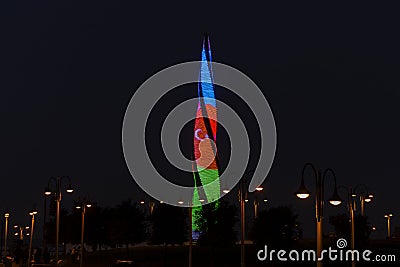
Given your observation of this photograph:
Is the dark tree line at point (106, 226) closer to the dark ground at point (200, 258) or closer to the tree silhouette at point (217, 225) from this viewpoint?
the dark ground at point (200, 258)

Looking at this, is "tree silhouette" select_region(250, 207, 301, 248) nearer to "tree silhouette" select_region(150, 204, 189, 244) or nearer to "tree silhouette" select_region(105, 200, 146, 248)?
"tree silhouette" select_region(150, 204, 189, 244)

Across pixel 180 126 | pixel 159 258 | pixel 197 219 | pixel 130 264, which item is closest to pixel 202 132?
pixel 180 126

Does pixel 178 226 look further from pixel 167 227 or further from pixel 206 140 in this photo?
pixel 206 140

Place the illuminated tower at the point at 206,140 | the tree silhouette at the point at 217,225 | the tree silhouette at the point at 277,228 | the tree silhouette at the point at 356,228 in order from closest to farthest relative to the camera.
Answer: the tree silhouette at the point at 277,228
the tree silhouette at the point at 217,225
the tree silhouette at the point at 356,228
the illuminated tower at the point at 206,140

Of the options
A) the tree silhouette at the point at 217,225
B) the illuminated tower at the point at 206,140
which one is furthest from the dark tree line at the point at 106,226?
the illuminated tower at the point at 206,140

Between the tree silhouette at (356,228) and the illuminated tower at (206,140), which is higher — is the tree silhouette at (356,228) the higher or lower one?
the lower one

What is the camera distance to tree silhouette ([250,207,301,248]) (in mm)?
60406

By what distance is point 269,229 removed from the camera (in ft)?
199

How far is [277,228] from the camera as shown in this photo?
60750 mm

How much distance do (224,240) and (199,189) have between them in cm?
4655

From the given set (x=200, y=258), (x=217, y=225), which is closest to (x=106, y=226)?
(x=200, y=258)

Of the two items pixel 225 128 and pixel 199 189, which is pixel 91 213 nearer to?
pixel 199 189

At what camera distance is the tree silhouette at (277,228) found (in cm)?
6041

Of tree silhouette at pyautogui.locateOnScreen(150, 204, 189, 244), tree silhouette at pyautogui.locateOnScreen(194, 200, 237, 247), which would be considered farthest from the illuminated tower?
tree silhouette at pyautogui.locateOnScreen(194, 200, 237, 247)
